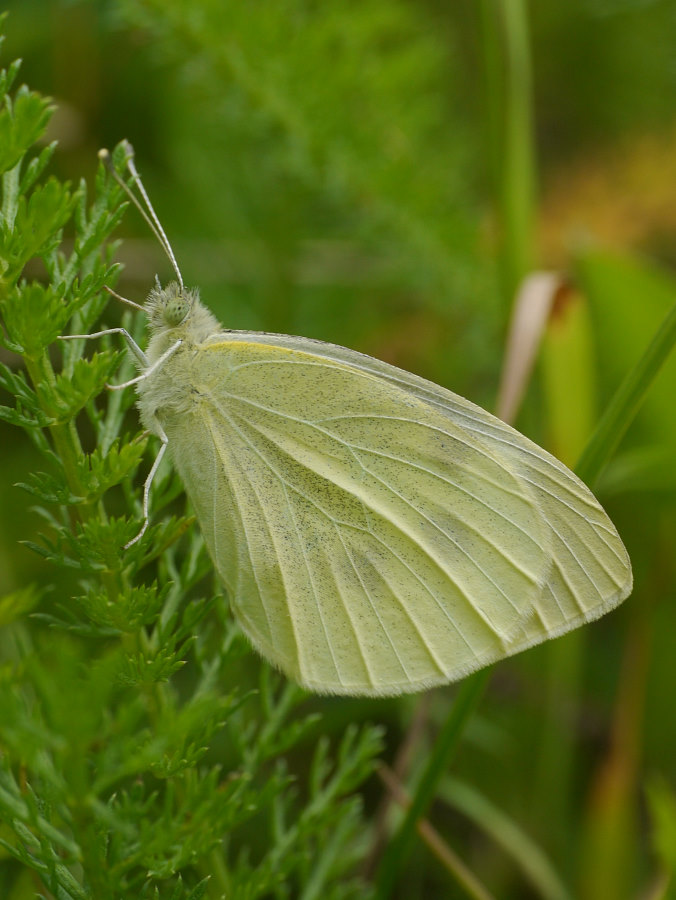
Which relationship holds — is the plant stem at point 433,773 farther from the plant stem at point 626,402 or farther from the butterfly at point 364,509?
the plant stem at point 626,402

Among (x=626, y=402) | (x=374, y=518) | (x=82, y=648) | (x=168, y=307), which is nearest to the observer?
(x=82, y=648)

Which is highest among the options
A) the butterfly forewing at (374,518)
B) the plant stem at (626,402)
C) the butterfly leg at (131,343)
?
the butterfly leg at (131,343)

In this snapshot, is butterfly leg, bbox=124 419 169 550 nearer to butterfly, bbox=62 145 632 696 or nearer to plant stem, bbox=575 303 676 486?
butterfly, bbox=62 145 632 696

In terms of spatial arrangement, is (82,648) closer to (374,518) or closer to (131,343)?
(131,343)

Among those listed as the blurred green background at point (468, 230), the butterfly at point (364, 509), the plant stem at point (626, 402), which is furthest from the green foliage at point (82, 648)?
the blurred green background at point (468, 230)

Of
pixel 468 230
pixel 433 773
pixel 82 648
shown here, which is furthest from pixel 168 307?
pixel 468 230

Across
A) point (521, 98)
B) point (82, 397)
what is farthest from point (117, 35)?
point (82, 397)
